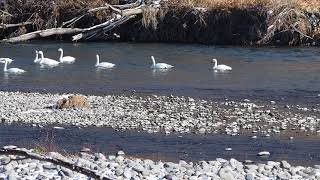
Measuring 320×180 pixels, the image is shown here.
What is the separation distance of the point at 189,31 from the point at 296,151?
25.8 meters

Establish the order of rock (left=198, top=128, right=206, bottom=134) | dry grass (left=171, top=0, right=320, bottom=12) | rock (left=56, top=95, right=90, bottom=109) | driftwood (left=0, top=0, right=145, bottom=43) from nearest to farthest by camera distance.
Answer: rock (left=198, top=128, right=206, bottom=134), rock (left=56, top=95, right=90, bottom=109), dry grass (left=171, top=0, right=320, bottom=12), driftwood (left=0, top=0, right=145, bottom=43)

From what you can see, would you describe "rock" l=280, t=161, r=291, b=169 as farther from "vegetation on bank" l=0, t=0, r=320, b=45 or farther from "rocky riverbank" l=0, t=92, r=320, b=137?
"vegetation on bank" l=0, t=0, r=320, b=45

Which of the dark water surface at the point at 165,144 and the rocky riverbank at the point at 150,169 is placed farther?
the dark water surface at the point at 165,144

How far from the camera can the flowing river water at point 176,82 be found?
1254cm

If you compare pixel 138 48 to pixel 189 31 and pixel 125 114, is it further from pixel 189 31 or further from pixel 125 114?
pixel 125 114

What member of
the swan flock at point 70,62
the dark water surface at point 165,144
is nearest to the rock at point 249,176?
the dark water surface at point 165,144

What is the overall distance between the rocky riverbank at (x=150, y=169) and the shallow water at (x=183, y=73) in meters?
8.59

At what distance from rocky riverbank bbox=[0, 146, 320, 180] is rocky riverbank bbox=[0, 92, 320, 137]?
3561 millimetres

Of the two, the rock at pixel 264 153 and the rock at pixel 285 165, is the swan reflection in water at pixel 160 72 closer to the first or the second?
the rock at pixel 264 153

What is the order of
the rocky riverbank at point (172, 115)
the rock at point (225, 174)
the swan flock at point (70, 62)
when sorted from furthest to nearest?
1. the swan flock at point (70, 62)
2. the rocky riverbank at point (172, 115)
3. the rock at point (225, 174)

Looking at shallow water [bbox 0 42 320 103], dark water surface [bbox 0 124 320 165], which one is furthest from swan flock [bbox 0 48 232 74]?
dark water surface [bbox 0 124 320 165]

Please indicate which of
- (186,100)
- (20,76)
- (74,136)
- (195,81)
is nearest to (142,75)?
(195,81)

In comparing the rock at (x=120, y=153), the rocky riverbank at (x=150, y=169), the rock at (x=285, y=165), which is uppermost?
the rocky riverbank at (x=150, y=169)

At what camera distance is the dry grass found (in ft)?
118
